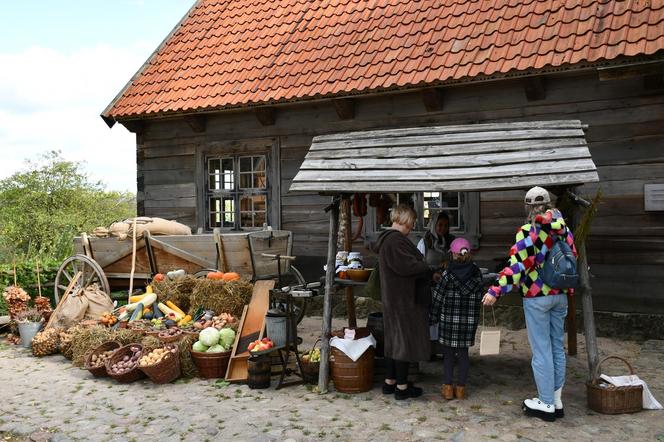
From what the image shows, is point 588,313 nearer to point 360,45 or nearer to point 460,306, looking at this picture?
point 460,306

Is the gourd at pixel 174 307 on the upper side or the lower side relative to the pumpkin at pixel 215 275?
lower

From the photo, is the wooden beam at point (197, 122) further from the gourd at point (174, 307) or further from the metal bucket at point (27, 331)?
the metal bucket at point (27, 331)

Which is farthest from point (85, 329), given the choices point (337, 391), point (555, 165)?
point (555, 165)

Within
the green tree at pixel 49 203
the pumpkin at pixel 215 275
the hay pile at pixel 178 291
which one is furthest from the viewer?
the green tree at pixel 49 203

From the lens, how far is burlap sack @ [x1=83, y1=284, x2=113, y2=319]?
8102 millimetres

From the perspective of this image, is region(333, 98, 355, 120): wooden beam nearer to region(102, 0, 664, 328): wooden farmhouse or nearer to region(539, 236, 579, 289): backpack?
region(102, 0, 664, 328): wooden farmhouse

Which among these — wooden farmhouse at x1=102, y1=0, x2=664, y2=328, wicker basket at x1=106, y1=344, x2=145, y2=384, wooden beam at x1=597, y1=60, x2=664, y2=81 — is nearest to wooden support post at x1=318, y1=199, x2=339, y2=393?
wooden farmhouse at x1=102, y1=0, x2=664, y2=328

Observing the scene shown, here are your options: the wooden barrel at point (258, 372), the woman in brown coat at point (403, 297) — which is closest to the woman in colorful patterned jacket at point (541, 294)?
the woman in brown coat at point (403, 297)

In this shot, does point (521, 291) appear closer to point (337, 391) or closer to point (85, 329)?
point (337, 391)

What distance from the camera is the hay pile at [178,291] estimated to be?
25.3 feet

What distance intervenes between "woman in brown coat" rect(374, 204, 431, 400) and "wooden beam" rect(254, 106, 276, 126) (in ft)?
16.4

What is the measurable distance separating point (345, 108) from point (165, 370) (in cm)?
490

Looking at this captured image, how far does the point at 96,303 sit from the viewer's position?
26.7 feet

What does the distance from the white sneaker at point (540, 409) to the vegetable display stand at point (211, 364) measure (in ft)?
10.2
